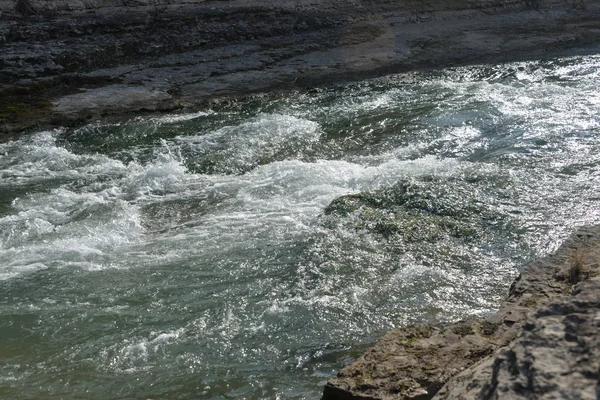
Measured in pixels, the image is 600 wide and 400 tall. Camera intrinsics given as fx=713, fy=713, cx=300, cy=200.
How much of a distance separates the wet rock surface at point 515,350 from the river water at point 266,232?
0.44 metres

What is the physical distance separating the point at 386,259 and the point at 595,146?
14.0 feet

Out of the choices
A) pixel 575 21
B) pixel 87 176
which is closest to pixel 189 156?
pixel 87 176

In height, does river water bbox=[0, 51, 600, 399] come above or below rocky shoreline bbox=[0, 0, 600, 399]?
below

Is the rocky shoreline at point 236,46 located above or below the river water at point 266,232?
above

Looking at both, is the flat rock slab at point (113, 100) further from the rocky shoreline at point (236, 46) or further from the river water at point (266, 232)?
the river water at point (266, 232)

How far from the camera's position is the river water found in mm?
5066

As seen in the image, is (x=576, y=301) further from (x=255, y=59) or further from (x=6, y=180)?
(x=255, y=59)

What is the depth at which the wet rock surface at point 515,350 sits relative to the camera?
8.16 feet

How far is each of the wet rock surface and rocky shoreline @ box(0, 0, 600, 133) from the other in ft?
28.6

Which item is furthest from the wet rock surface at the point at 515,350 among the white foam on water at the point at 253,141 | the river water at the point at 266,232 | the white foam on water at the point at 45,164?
the white foam on water at the point at 45,164

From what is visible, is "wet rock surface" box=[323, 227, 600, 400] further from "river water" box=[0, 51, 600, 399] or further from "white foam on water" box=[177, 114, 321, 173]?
"white foam on water" box=[177, 114, 321, 173]

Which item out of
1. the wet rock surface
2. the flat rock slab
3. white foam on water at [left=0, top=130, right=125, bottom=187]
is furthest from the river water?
the flat rock slab

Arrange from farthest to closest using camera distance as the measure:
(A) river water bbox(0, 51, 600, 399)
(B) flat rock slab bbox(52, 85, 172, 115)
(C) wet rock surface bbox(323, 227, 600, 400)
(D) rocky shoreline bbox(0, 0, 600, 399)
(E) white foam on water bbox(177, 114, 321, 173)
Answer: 1. (D) rocky shoreline bbox(0, 0, 600, 399)
2. (B) flat rock slab bbox(52, 85, 172, 115)
3. (E) white foam on water bbox(177, 114, 321, 173)
4. (A) river water bbox(0, 51, 600, 399)
5. (C) wet rock surface bbox(323, 227, 600, 400)

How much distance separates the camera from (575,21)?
1892 centimetres
